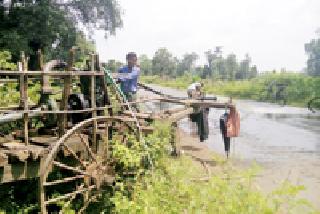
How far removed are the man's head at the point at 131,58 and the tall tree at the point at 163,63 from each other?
58.5m

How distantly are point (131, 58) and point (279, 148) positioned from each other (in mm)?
7503

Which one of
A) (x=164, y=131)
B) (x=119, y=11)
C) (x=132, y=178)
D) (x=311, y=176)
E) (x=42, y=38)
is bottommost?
(x=311, y=176)

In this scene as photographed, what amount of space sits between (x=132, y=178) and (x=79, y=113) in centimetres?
128

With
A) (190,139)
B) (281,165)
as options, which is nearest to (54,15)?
(190,139)

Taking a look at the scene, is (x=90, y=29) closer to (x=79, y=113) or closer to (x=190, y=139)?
(x=190, y=139)

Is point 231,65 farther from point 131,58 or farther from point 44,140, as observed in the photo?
point 44,140

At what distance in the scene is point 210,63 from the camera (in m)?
66.1

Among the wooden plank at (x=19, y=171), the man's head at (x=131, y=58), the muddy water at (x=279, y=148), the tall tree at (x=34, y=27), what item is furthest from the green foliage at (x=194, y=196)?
the tall tree at (x=34, y=27)

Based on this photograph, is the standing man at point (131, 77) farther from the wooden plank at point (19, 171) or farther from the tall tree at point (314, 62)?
the tall tree at point (314, 62)

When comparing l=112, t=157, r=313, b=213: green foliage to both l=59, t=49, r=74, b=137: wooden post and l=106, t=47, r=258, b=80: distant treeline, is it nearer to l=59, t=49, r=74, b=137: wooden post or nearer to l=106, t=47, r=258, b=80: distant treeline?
l=59, t=49, r=74, b=137: wooden post

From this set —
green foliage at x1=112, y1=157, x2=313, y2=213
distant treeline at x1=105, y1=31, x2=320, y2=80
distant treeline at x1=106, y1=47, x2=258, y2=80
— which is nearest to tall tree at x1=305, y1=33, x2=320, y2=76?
distant treeline at x1=105, y1=31, x2=320, y2=80

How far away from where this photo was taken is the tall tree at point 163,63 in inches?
2650

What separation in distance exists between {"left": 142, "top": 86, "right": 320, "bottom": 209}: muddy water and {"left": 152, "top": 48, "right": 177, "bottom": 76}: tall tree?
44709 millimetres

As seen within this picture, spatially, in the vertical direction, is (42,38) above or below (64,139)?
above
